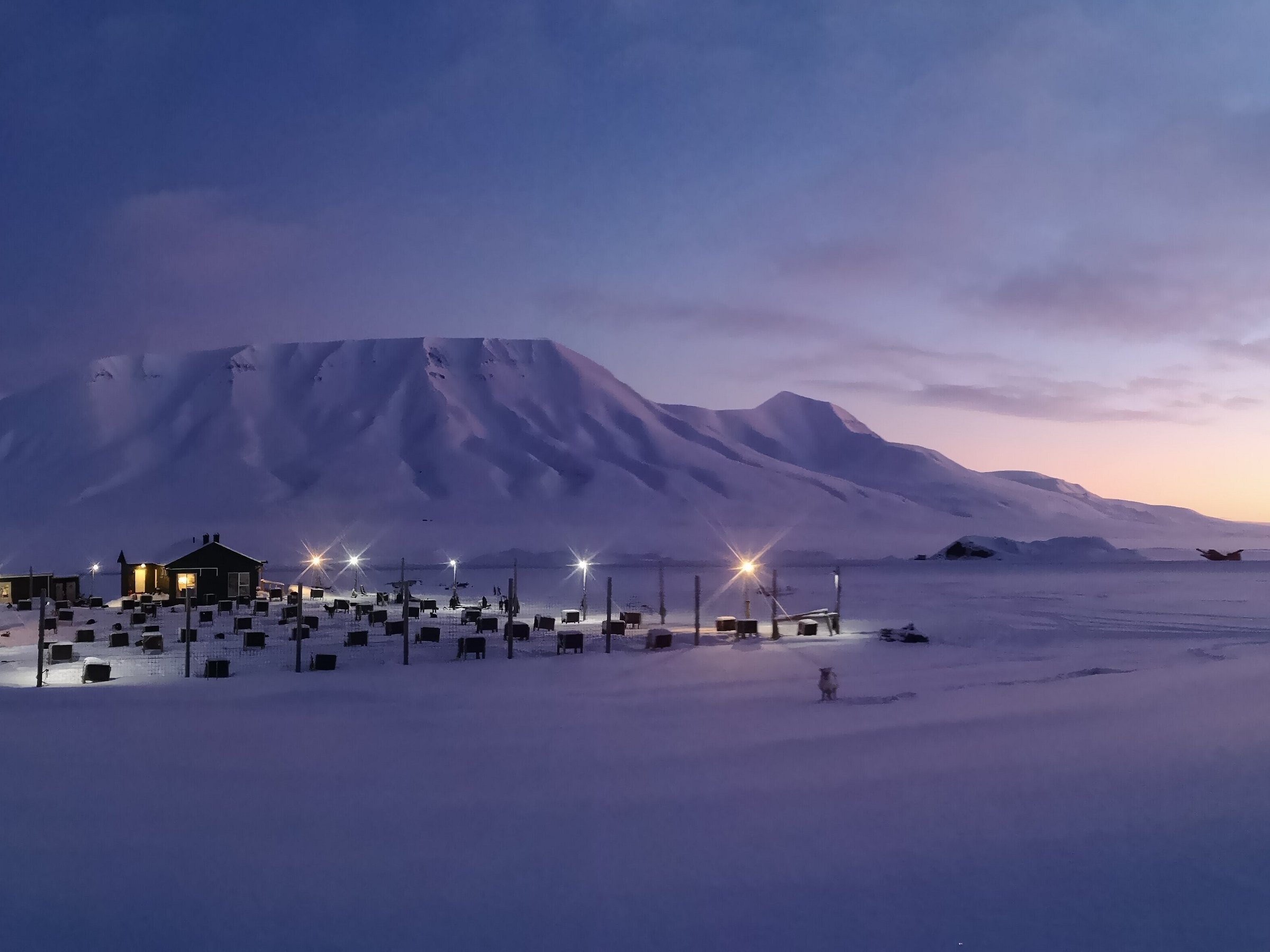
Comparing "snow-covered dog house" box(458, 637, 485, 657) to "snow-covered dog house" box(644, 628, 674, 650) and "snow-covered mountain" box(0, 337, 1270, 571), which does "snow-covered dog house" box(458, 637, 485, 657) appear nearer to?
"snow-covered dog house" box(644, 628, 674, 650)

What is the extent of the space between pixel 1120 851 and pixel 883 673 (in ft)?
43.3

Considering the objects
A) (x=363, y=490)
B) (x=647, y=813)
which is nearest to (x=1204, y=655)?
(x=647, y=813)

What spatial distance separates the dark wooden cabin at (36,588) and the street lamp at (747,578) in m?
35.1

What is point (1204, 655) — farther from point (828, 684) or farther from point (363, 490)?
point (363, 490)

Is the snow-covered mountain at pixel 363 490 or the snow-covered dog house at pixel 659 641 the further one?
the snow-covered mountain at pixel 363 490

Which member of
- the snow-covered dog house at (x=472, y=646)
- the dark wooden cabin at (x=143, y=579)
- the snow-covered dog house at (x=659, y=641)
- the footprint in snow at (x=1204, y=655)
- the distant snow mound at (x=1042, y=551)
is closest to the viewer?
the footprint in snow at (x=1204, y=655)

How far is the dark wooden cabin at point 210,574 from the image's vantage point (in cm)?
4594

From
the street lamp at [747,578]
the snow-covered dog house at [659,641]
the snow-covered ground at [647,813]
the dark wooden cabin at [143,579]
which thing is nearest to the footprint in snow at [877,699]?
the snow-covered ground at [647,813]

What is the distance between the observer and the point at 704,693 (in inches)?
730

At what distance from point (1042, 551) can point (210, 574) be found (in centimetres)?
12126

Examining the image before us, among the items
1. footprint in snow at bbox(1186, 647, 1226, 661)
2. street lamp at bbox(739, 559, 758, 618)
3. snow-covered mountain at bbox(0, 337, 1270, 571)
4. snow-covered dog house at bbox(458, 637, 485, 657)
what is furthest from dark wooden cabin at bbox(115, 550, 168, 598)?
snow-covered mountain at bbox(0, 337, 1270, 571)

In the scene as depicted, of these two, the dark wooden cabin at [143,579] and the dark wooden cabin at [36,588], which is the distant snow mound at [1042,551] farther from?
the dark wooden cabin at [36,588]

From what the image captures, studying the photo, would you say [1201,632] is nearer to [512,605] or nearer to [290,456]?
[512,605]

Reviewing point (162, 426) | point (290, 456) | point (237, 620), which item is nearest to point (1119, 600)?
point (237, 620)
